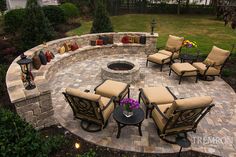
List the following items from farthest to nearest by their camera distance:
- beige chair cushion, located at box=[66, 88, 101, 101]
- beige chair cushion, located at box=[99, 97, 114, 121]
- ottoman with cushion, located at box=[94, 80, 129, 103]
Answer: ottoman with cushion, located at box=[94, 80, 129, 103], beige chair cushion, located at box=[99, 97, 114, 121], beige chair cushion, located at box=[66, 88, 101, 101]

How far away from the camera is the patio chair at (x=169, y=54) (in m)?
8.82

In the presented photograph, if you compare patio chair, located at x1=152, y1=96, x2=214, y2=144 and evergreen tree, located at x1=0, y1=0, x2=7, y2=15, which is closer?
patio chair, located at x1=152, y1=96, x2=214, y2=144

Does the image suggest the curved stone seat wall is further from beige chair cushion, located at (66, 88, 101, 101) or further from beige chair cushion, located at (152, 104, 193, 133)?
beige chair cushion, located at (152, 104, 193, 133)

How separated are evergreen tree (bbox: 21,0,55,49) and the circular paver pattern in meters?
2.16

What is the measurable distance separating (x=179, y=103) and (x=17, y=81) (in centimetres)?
432

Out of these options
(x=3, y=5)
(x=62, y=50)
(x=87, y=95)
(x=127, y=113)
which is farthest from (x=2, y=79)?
(x=3, y=5)

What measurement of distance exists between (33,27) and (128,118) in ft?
22.9

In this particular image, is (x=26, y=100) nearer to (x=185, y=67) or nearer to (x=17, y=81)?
(x=17, y=81)

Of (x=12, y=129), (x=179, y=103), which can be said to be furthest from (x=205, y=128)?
(x=12, y=129)

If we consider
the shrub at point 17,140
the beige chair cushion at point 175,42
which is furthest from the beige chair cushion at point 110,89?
the beige chair cushion at point 175,42

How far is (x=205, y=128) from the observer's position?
5559 millimetres

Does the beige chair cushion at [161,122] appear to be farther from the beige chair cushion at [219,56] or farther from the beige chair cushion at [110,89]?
the beige chair cushion at [219,56]

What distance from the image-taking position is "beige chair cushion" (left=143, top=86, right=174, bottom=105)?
18.5ft

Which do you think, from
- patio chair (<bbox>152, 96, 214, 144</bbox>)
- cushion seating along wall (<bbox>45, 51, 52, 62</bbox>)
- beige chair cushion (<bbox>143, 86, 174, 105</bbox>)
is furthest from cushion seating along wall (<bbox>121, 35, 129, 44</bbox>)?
patio chair (<bbox>152, 96, 214, 144</bbox>)
